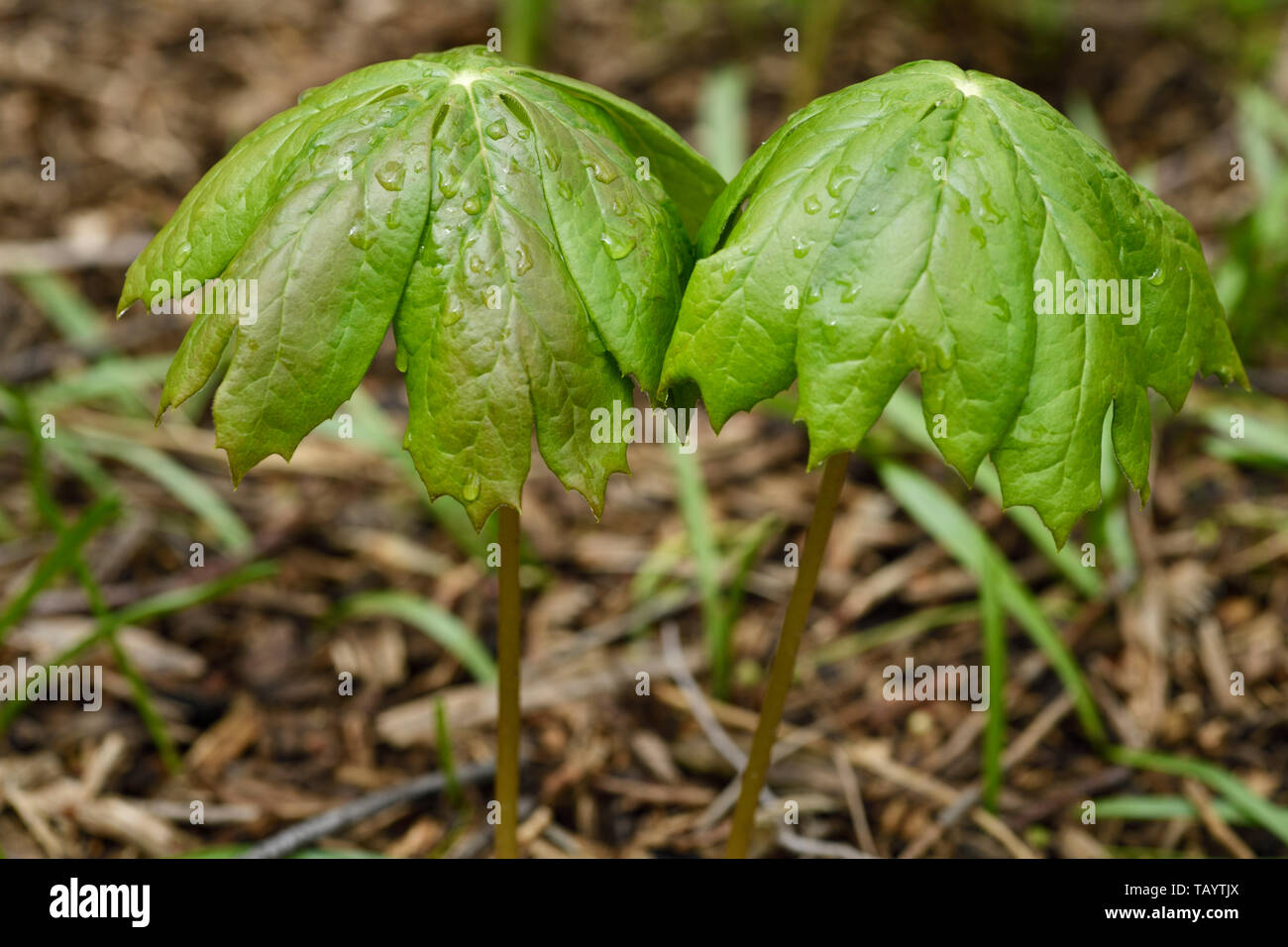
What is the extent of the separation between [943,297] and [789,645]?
49cm

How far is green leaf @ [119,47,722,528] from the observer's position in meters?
1.09

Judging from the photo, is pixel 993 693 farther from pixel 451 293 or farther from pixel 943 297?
pixel 451 293

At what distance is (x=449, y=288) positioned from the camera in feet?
3.61

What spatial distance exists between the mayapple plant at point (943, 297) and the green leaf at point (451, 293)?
3.6 inches

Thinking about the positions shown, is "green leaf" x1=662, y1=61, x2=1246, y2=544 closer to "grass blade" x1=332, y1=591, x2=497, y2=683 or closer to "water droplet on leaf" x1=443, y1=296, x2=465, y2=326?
"water droplet on leaf" x1=443, y1=296, x2=465, y2=326

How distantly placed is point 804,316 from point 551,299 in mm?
245

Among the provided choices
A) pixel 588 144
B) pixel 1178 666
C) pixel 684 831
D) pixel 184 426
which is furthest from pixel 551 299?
pixel 184 426

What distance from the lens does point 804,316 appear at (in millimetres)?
1052
